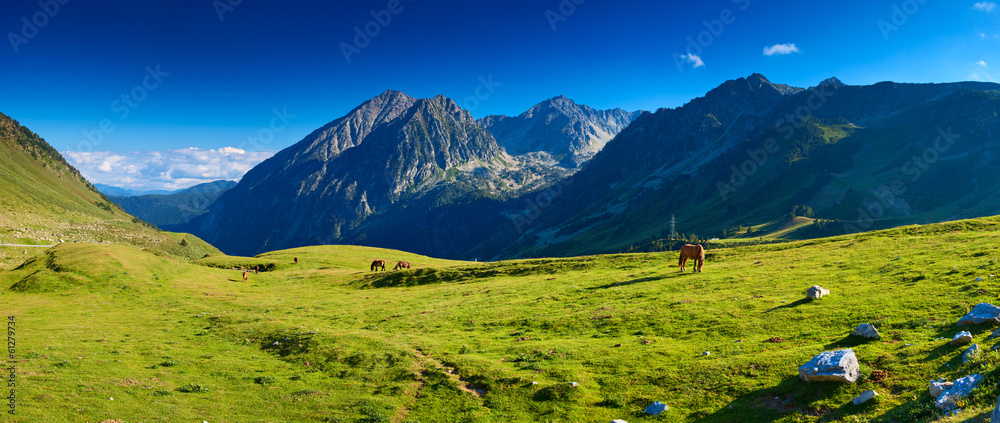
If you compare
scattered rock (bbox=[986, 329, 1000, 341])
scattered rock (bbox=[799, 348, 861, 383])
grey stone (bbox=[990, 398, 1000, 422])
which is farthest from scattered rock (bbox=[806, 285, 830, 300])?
grey stone (bbox=[990, 398, 1000, 422])

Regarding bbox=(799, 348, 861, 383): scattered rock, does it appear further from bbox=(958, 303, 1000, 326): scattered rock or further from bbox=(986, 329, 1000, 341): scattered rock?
bbox=(958, 303, 1000, 326): scattered rock

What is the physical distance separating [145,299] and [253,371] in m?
40.4

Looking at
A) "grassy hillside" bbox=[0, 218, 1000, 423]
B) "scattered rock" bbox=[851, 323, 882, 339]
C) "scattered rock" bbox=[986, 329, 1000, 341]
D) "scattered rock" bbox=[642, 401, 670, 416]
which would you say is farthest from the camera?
"scattered rock" bbox=[851, 323, 882, 339]

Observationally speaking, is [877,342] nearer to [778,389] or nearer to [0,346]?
[778,389]

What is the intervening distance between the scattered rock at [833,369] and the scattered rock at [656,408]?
5329mm

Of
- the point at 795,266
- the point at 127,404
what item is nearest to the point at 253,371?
the point at 127,404

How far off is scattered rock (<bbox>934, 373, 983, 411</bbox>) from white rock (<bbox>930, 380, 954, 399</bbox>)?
28 centimetres

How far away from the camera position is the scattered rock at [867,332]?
18391 mm

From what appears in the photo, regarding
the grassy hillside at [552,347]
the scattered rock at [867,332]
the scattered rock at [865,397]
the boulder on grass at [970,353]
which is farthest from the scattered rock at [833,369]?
the scattered rock at [867,332]

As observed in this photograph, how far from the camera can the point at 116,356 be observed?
90.7ft

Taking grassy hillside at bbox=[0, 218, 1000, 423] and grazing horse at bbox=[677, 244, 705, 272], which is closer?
grassy hillside at bbox=[0, 218, 1000, 423]

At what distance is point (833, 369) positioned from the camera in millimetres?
14844

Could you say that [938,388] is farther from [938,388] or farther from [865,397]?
[865,397]

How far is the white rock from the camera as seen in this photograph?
1230 centimetres
